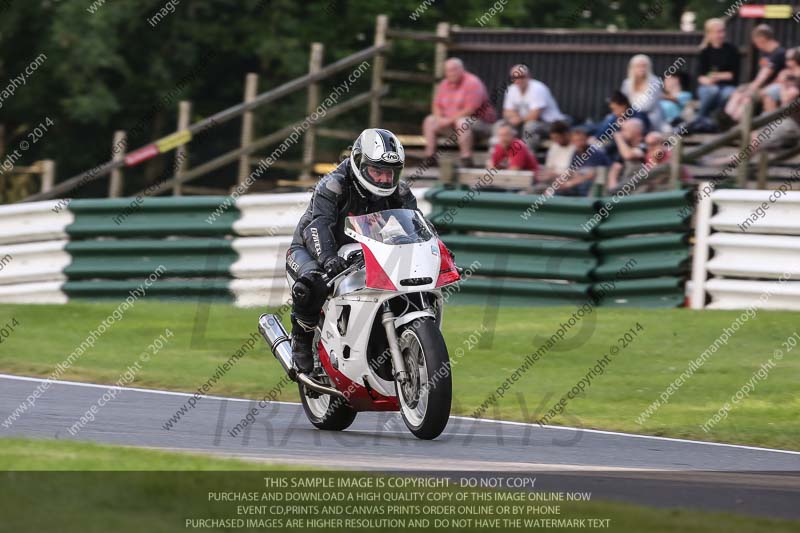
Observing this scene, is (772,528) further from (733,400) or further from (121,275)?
(121,275)

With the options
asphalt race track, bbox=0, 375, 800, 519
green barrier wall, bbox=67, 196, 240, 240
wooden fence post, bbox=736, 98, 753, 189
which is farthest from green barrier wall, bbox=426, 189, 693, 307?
asphalt race track, bbox=0, 375, 800, 519

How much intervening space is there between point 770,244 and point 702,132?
10.1 ft

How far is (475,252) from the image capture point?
15.4m

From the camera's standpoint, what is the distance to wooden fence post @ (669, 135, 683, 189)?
14977 millimetres

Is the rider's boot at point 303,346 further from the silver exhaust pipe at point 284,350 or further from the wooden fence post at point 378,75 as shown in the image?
the wooden fence post at point 378,75

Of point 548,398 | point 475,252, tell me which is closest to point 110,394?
point 548,398

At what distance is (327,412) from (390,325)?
1.14 metres

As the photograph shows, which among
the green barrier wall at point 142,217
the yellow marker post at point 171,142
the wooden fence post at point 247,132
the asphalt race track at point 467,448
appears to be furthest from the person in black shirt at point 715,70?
the asphalt race track at point 467,448

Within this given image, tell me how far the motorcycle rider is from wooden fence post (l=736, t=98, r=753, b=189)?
7.00 m

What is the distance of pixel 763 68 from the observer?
16.1 m

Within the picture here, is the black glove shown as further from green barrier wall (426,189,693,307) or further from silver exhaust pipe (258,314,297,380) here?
green barrier wall (426,189,693,307)

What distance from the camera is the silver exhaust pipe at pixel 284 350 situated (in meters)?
8.88

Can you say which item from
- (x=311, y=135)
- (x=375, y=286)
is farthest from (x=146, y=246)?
(x=375, y=286)

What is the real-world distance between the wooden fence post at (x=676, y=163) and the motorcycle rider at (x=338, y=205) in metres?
6.63
